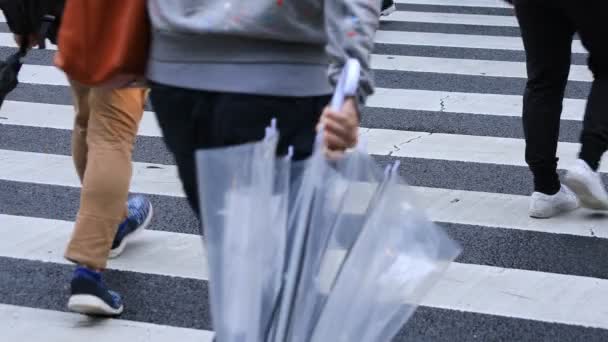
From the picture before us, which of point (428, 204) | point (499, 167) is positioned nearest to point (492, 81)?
point (499, 167)

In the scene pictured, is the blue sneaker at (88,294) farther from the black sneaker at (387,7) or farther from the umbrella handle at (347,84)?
the black sneaker at (387,7)

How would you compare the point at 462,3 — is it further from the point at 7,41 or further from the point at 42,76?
the point at 42,76

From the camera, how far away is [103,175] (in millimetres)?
3596

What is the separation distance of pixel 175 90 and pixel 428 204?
2751 millimetres

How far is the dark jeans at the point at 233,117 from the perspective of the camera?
7.44 ft

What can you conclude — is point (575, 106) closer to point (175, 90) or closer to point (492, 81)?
point (492, 81)

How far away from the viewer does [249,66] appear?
2.24m

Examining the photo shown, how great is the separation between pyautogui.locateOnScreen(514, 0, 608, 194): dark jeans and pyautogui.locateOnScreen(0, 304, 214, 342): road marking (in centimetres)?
172

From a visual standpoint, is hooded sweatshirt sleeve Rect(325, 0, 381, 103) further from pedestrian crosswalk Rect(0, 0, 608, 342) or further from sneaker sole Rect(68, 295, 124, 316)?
sneaker sole Rect(68, 295, 124, 316)

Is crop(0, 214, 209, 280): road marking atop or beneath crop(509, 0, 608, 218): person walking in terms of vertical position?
beneath

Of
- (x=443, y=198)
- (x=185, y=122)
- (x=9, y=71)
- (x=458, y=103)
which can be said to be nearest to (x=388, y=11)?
(x=458, y=103)

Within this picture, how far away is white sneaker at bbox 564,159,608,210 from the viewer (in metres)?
4.55

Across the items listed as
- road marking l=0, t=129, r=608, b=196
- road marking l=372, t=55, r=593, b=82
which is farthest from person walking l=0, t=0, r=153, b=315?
road marking l=372, t=55, r=593, b=82

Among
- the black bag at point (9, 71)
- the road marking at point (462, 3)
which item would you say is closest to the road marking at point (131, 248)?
the black bag at point (9, 71)
